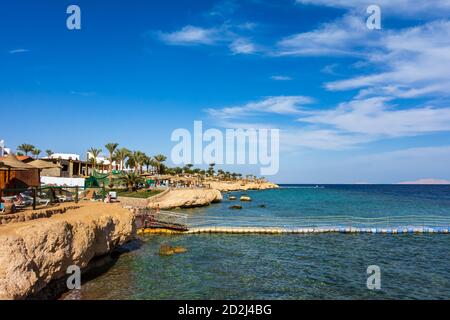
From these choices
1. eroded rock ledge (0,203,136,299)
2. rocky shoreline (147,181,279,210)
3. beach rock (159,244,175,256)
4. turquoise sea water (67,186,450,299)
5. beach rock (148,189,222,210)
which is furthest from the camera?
beach rock (148,189,222,210)

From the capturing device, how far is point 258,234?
3516cm

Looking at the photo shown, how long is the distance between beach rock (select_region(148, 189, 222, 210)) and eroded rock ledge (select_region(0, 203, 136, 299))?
3705cm

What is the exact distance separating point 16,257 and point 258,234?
88.5ft

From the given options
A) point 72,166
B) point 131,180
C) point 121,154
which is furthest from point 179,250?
point 121,154

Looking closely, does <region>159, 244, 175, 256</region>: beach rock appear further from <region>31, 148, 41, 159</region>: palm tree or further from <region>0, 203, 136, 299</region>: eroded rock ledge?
<region>31, 148, 41, 159</region>: palm tree

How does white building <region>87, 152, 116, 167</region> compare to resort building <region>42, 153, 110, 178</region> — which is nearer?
resort building <region>42, 153, 110, 178</region>

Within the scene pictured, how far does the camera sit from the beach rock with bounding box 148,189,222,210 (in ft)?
191

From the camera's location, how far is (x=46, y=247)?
12672 millimetres

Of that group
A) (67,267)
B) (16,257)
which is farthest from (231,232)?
(16,257)

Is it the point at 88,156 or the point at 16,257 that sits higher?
the point at 88,156

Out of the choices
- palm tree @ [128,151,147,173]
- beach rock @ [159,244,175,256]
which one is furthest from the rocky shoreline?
beach rock @ [159,244,175,256]

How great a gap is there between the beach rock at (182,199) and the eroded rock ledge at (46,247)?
37048 millimetres

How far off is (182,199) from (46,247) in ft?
161
